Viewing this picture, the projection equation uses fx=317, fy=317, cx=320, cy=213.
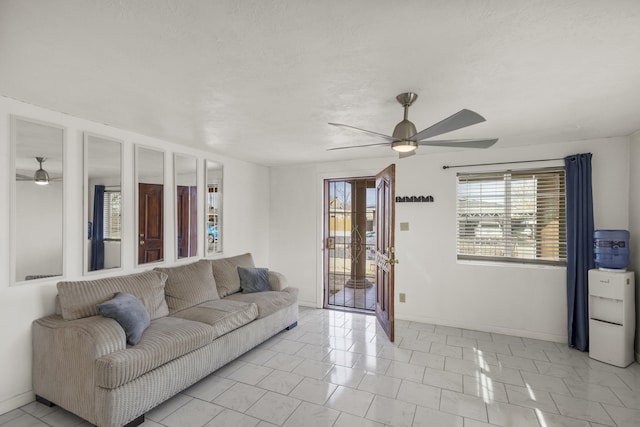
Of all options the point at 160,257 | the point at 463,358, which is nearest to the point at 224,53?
the point at 160,257

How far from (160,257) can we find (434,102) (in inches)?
130

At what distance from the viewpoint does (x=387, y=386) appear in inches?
110

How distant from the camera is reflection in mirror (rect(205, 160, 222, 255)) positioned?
4422 millimetres

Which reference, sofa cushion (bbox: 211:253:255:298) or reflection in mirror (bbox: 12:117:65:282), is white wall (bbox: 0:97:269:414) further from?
sofa cushion (bbox: 211:253:255:298)

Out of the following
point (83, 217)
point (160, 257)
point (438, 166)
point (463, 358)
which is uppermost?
point (438, 166)

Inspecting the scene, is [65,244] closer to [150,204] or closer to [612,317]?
[150,204]

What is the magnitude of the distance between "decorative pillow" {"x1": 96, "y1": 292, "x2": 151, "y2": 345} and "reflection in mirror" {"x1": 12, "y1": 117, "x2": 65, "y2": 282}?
0.62m

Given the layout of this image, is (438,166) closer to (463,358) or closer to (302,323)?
(463,358)

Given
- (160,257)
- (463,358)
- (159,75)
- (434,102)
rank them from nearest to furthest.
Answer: (159,75)
(434,102)
(463,358)
(160,257)

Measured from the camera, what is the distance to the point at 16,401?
2.45m

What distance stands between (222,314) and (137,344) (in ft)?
2.76

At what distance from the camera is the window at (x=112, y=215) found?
10.2 ft

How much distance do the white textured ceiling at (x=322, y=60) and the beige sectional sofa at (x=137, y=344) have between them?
5.27 ft

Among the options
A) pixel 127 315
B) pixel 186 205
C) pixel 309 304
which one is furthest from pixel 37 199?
pixel 309 304
